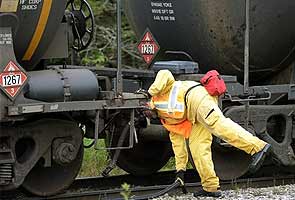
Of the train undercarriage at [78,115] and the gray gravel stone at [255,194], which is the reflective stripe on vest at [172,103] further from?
the gray gravel stone at [255,194]

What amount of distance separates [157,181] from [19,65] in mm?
2891

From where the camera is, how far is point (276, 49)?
29.3 ft

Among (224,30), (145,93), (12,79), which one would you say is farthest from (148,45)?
(12,79)

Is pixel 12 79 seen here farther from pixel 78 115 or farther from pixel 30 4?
pixel 78 115

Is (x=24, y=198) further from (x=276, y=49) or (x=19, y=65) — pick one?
(x=276, y=49)

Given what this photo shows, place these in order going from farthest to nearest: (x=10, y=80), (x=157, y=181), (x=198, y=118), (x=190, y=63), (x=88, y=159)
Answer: (x=88, y=159) → (x=157, y=181) → (x=190, y=63) → (x=198, y=118) → (x=10, y=80)

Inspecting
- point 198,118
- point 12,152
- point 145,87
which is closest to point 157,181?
point 145,87

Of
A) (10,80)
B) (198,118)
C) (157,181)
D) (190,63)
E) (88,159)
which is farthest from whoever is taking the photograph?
(88,159)

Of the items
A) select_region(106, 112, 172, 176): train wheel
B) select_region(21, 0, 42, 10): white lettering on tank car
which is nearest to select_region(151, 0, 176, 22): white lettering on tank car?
select_region(106, 112, 172, 176): train wheel

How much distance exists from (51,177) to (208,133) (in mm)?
1615

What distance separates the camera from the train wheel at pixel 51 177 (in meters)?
7.86

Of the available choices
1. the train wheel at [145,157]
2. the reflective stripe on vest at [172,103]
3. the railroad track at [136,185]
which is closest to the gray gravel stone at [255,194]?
the railroad track at [136,185]

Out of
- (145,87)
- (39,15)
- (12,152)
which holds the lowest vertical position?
(12,152)

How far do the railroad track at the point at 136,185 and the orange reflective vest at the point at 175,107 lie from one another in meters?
0.70
